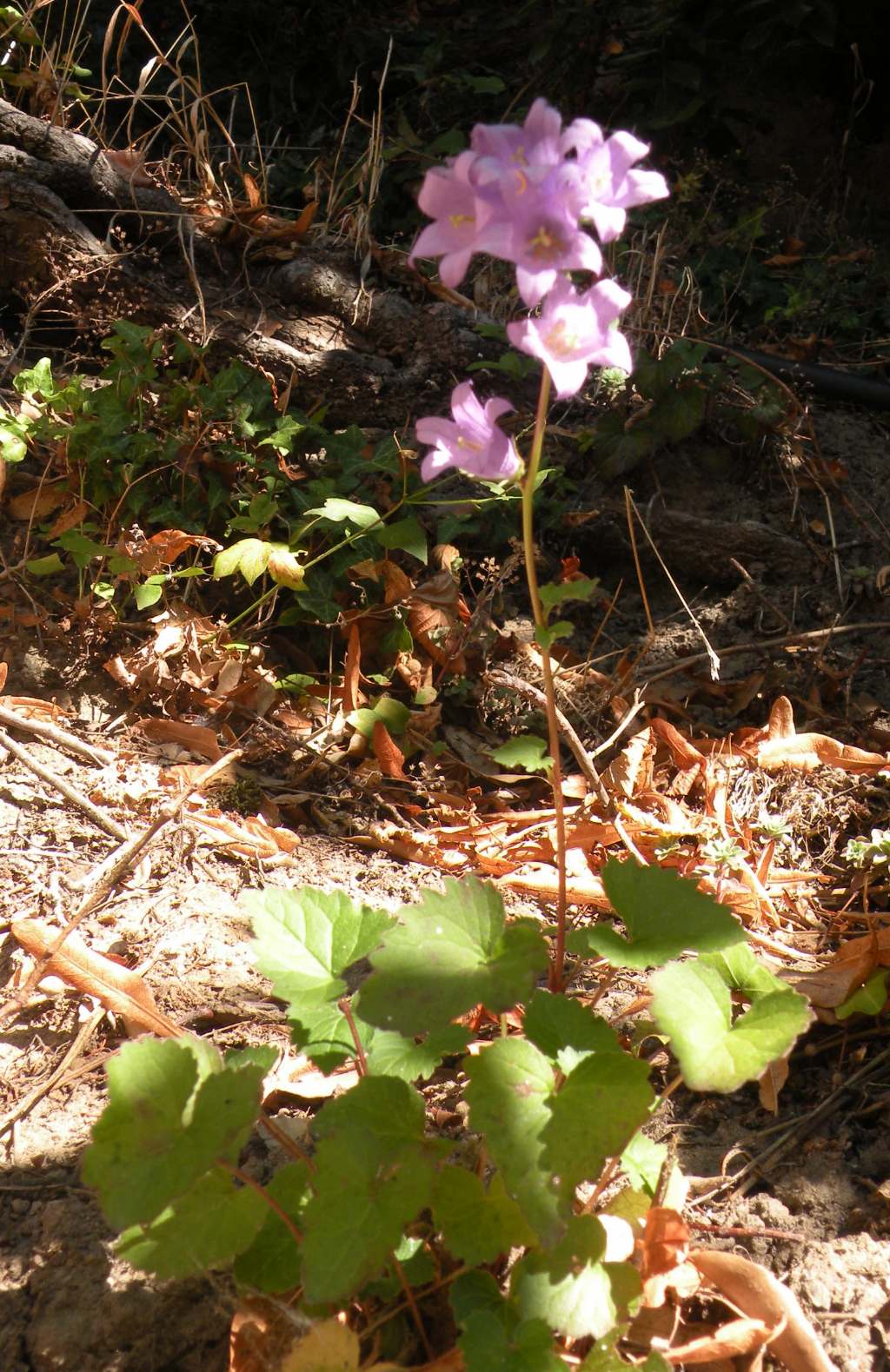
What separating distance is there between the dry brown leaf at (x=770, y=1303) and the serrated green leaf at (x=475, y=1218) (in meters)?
0.30

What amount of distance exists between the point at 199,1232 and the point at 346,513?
1.67 m

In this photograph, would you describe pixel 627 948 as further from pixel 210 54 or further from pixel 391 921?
pixel 210 54

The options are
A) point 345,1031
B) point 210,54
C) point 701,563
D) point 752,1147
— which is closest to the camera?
point 345,1031

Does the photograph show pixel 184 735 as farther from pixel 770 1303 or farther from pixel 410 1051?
pixel 770 1303

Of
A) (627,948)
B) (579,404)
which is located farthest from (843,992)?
(579,404)

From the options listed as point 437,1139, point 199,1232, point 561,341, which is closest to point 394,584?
point 561,341

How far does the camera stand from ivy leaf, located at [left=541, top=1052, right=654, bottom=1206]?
99 centimetres

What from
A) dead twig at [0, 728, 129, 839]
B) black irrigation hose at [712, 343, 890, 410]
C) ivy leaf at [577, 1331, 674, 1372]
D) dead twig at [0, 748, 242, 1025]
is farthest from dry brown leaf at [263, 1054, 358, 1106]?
black irrigation hose at [712, 343, 890, 410]

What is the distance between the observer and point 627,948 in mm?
1223

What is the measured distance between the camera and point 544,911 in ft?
6.48

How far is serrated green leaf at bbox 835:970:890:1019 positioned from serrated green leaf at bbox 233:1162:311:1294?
0.88m

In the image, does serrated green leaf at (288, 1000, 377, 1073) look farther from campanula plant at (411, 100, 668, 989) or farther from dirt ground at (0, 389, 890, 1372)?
campanula plant at (411, 100, 668, 989)

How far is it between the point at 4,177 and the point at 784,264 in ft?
9.95

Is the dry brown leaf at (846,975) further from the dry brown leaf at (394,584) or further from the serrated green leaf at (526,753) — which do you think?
the dry brown leaf at (394,584)
